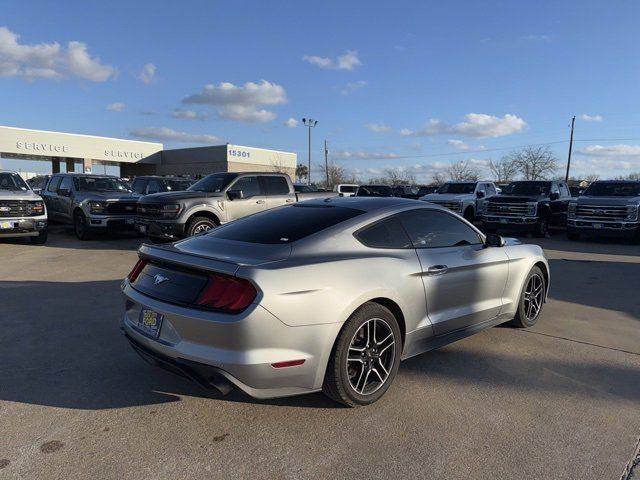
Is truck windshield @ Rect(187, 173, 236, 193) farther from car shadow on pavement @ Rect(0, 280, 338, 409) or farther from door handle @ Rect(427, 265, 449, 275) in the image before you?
door handle @ Rect(427, 265, 449, 275)

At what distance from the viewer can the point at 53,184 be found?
15.3 meters

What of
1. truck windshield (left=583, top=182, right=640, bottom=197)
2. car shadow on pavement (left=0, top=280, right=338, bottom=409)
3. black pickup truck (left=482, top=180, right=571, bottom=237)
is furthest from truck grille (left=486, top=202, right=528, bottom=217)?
car shadow on pavement (left=0, top=280, right=338, bottom=409)

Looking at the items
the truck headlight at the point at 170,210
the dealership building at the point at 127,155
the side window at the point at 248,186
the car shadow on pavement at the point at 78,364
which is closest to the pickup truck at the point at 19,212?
the truck headlight at the point at 170,210

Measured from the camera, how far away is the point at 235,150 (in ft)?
201

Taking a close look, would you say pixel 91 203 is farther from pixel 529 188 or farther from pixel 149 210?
pixel 529 188

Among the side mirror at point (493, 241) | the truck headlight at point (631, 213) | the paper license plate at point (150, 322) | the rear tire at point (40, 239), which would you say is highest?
the side mirror at point (493, 241)

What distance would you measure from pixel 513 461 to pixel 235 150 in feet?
198

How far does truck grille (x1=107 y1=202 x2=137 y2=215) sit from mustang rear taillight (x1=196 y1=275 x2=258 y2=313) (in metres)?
11.0

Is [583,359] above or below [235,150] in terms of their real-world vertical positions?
below

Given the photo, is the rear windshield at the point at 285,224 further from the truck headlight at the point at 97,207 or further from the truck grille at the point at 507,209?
the truck grille at the point at 507,209

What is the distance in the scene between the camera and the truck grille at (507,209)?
1600 centimetres

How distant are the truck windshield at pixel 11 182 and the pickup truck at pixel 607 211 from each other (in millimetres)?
15253

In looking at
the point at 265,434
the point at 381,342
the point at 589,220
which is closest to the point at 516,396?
the point at 381,342

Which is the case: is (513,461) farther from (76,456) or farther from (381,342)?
(76,456)
